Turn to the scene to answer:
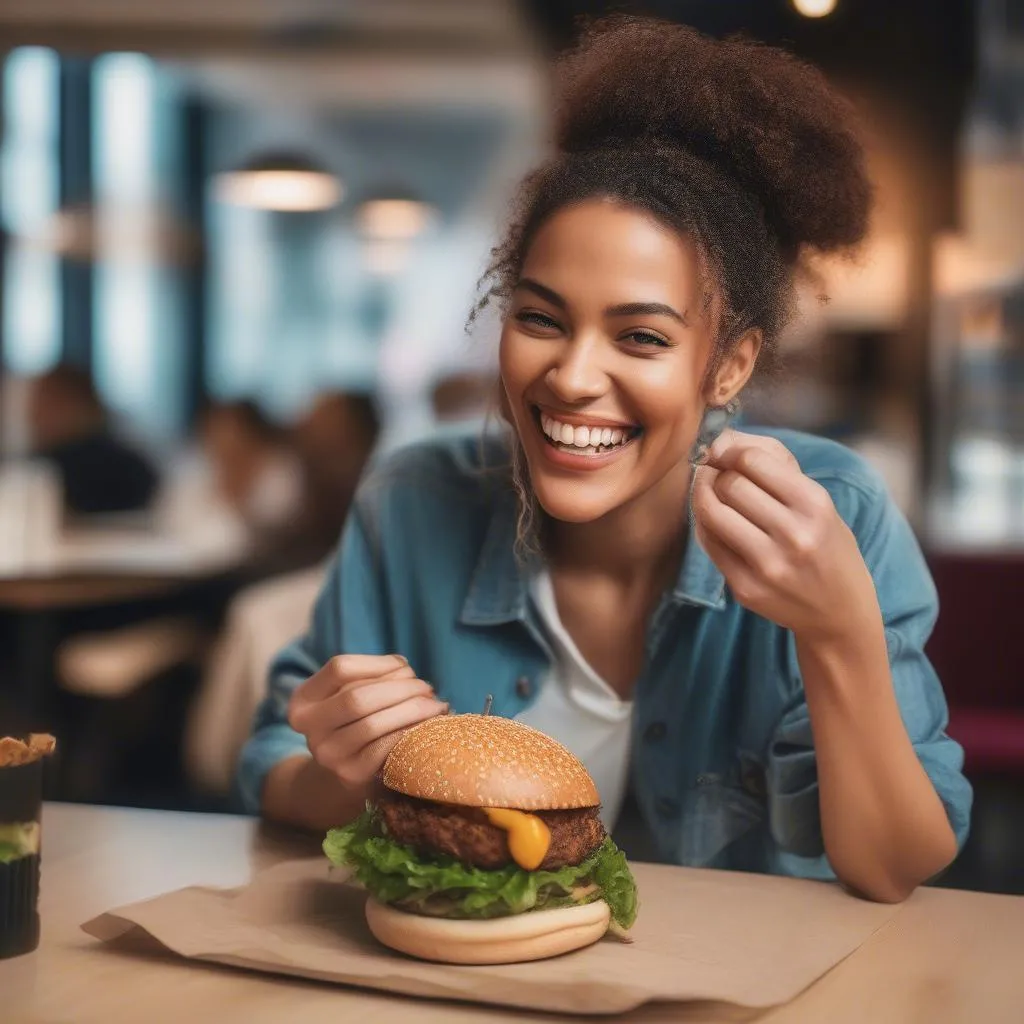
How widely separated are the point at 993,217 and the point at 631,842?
18.6ft

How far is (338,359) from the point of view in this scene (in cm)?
1282

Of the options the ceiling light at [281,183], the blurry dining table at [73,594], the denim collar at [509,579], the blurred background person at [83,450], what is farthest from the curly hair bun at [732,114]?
the ceiling light at [281,183]

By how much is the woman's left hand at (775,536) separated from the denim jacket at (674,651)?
0.25 meters

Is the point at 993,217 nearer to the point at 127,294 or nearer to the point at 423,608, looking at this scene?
the point at 423,608

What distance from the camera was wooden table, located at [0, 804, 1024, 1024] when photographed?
1.09m

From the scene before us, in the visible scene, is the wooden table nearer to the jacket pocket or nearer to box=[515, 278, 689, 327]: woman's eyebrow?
the jacket pocket

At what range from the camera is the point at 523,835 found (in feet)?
3.72

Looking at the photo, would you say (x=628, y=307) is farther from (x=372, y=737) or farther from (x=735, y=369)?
(x=372, y=737)

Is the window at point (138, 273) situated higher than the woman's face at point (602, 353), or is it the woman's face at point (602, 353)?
the window at point (138, 273)

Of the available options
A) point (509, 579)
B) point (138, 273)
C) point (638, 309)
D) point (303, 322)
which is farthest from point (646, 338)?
point (303, 322)

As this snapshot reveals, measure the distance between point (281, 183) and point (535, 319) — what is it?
19.8ft

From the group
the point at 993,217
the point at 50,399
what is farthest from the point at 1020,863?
the point at 50,399

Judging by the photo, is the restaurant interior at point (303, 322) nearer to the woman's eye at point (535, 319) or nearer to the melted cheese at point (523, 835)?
the woman's eye at point (535, 319)

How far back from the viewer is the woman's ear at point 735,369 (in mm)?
1508
